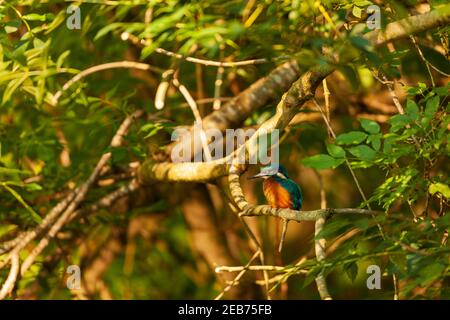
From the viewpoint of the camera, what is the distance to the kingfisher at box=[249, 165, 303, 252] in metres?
4.20

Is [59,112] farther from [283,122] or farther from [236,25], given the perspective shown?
[236,25]

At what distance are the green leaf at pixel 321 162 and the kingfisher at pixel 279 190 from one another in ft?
4.05

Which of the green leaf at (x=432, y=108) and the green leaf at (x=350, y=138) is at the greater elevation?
the green leaf at (x=432, y=108)

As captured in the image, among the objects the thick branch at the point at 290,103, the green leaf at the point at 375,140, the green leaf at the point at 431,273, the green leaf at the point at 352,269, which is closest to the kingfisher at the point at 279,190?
the thick branch at the point at 290,103

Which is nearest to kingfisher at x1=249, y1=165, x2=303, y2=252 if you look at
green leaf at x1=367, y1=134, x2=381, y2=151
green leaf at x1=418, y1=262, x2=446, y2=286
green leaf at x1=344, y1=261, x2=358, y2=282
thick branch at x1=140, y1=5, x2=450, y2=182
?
thick branch at x1=140, y1=5, x2=450, y2=182

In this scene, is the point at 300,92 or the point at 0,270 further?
the point at 0,270

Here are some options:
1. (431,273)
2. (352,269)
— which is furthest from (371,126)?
(431,273)

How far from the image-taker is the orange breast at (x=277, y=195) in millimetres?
4176

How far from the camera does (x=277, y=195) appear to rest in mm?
4230

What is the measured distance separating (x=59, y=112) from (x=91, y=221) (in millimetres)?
919

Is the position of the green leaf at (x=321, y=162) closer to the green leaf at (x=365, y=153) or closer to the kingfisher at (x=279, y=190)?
the green leaf at (x=365, y=153)

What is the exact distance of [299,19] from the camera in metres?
2.92
